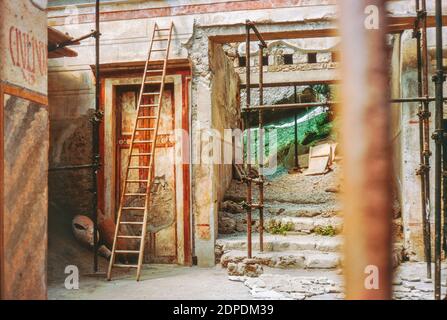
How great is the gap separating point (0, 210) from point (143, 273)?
3155mm

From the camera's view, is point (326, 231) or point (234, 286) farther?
point (326, 231)

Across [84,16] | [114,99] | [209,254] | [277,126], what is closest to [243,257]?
[209,254]

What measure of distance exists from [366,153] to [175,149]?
5.98 m

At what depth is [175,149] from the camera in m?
6.82

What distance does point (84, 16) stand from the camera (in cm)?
719

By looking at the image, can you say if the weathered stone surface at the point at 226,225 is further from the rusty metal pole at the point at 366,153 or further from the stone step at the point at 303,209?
the rusty metal pole at the point at 366,153

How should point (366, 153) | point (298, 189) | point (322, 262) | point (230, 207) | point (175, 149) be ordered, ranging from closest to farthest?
point (366, 153) < point (322, 262) < point (175, 149) < point (230, 207) < point (298, 189)

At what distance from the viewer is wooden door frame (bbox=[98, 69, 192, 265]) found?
6684 millimetres

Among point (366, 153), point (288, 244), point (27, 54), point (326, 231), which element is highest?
point (27, 54)

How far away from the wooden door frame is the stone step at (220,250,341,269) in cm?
74

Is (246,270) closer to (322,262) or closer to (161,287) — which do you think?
(322,262)

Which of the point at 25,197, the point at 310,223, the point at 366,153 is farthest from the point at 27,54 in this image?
the point at 310,223

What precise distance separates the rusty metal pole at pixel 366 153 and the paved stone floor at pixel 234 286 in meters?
3.99

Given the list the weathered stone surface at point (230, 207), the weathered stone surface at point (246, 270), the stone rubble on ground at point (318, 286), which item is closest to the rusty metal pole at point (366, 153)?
the stone rubble on ground at point (318, 286)
